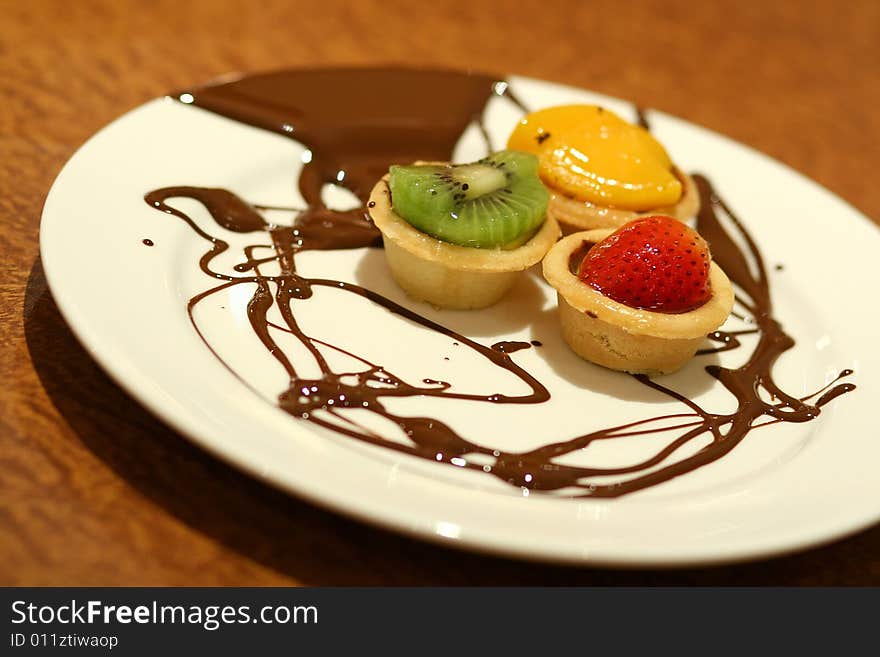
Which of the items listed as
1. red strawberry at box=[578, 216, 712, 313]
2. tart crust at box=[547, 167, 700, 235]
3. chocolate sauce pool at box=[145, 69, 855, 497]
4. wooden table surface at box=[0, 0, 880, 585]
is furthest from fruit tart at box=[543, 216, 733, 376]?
wooden table surface at box=[0, 0, 880, 585]

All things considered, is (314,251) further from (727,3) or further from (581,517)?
(727,3)

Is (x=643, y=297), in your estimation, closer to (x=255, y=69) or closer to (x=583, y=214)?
(x=583, y=214)

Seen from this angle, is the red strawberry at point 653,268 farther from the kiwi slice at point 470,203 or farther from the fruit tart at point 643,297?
the kiwi slice at point 470,203

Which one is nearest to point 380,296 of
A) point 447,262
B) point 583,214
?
point 447,262

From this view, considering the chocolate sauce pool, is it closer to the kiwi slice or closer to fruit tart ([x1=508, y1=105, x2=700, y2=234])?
the kiwi slice

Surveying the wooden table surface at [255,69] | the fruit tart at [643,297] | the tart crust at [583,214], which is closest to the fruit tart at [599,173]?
the tart crust at [583,214]
